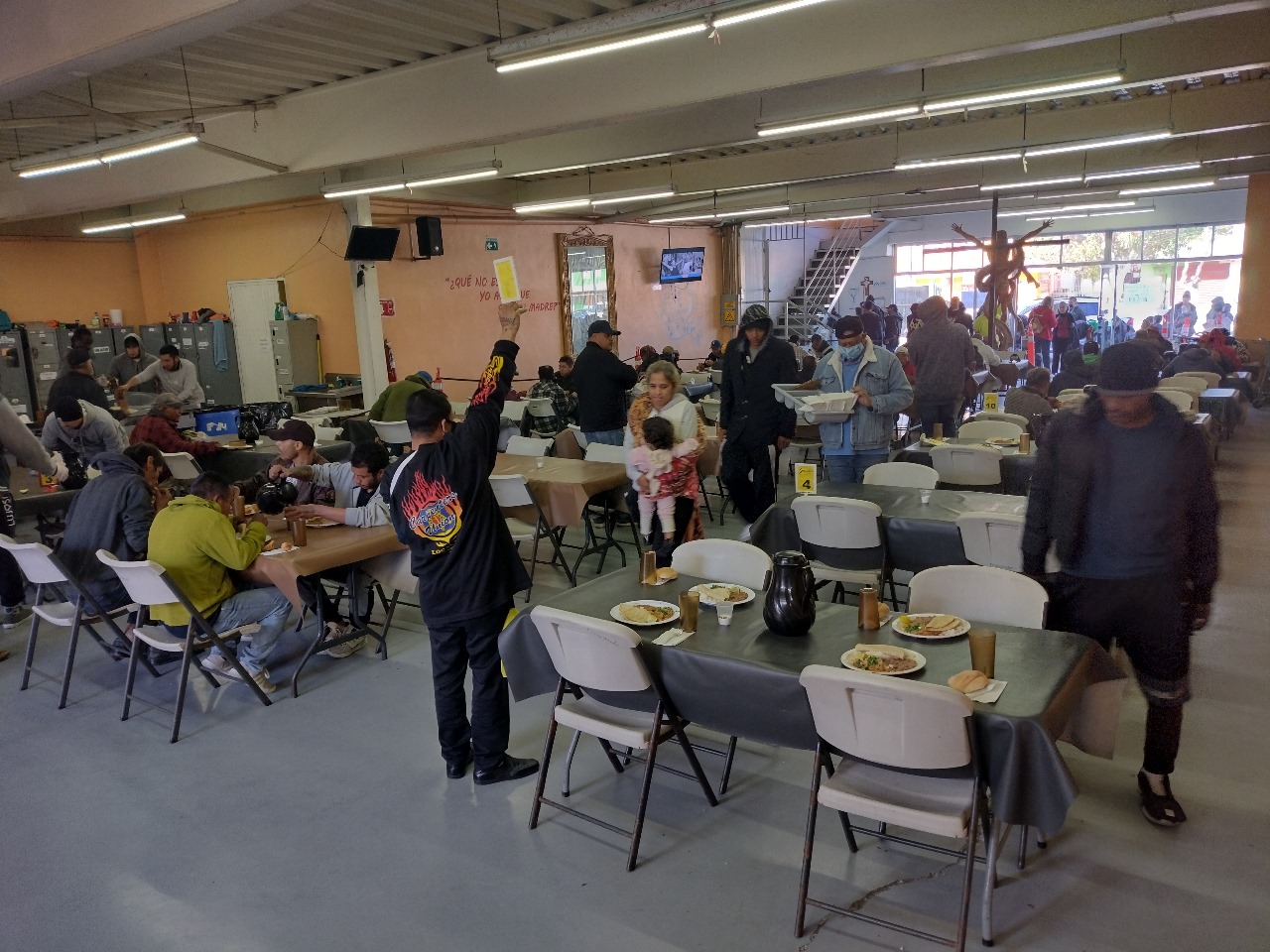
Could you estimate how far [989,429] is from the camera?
21.0 ft

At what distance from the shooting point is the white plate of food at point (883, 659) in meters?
2.57

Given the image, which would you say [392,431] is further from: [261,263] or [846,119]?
[261,263]

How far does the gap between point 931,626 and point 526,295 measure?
12.1 m

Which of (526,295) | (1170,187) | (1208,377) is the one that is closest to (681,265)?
(526,295)

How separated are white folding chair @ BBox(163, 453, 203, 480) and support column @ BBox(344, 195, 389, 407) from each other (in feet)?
14.4

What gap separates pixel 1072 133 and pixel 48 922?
11.2 m

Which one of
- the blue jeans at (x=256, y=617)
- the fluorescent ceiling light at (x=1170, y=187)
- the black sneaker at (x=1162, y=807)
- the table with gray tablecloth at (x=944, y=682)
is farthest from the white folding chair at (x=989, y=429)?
the fluorescent ceiling light at (x=1170, y=187)

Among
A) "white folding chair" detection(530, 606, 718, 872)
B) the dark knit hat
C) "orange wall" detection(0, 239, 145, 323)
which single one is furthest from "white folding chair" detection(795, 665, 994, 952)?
"orange wall" detection(0, 239, 145, 323)

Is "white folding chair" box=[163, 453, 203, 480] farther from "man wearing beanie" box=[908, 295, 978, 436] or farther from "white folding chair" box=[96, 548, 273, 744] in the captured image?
"man wearing beanie" box=[908, 295, 978, 436]

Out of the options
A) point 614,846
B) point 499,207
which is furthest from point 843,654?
point 499,207

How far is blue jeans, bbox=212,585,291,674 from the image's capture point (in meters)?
4.23

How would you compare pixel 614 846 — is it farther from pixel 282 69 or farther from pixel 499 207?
pixel 499 207

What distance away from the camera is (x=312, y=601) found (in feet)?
15.9

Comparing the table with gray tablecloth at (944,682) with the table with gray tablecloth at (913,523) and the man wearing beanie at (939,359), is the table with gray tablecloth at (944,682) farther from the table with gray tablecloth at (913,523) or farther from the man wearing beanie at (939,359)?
the man wearing beanie at (939,359)
